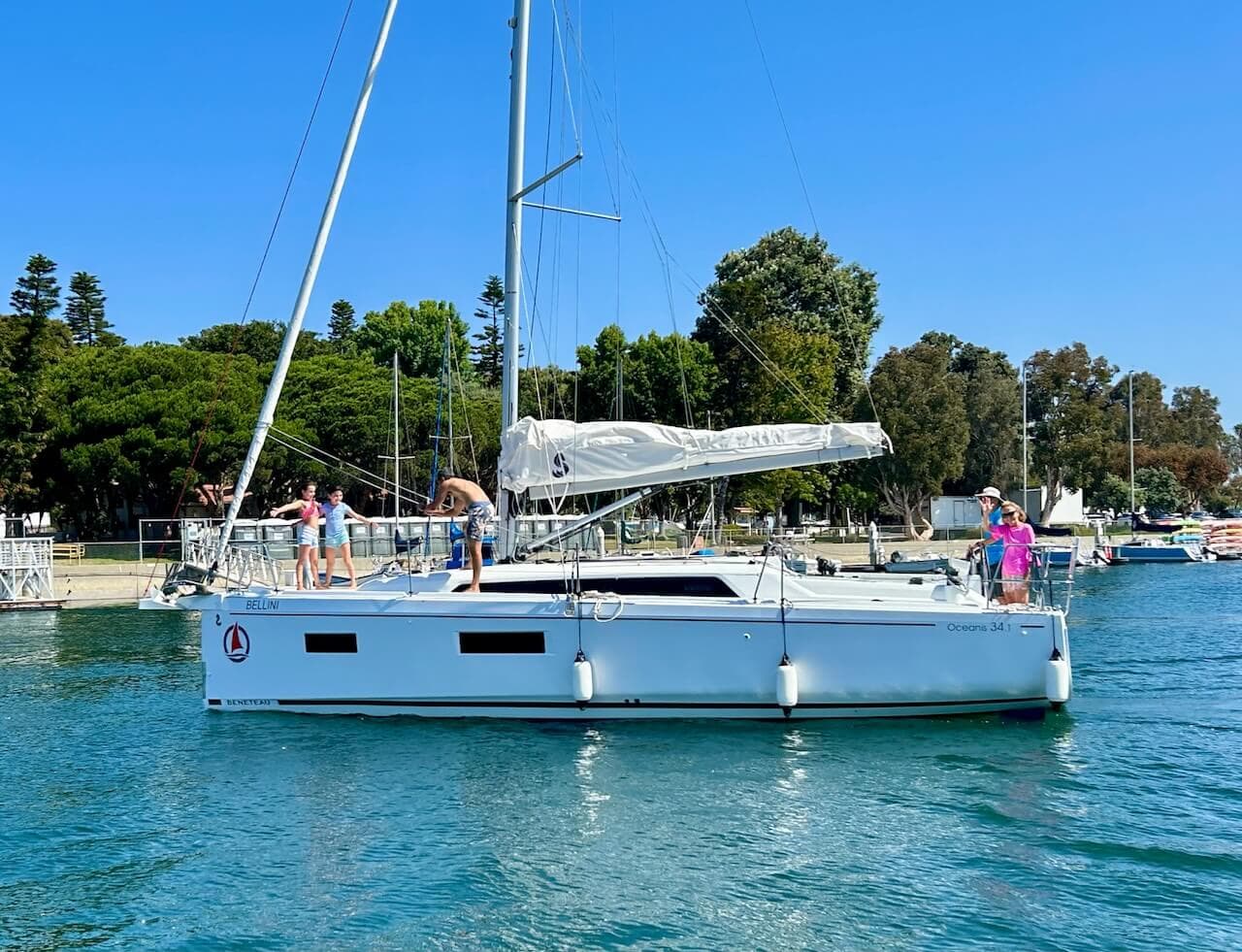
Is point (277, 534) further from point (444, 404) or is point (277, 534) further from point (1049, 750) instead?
point (1049, 750)

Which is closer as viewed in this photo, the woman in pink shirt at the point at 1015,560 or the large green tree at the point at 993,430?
the woman in pink shirt at the point at 1015,560

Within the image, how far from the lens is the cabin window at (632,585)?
43.7 ft

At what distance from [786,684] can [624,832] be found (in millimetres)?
3651

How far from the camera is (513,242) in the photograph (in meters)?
14.5

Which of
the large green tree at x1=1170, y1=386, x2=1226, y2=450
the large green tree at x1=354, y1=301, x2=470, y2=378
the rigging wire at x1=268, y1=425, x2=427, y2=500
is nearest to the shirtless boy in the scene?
the rigging wire at x1=268, y1=425, x2=427, y2=500

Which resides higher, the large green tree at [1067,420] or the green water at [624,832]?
the large green tree at [1067,420]

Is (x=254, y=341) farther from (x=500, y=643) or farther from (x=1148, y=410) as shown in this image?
(x=1148, y=410)

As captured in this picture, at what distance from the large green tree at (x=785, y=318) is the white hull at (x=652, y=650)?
3373cm

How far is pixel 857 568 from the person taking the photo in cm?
2202

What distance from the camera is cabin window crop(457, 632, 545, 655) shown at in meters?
13.0

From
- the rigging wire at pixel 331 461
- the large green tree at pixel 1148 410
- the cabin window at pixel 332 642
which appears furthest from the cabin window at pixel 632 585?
the large green tree at pixel 1148 410

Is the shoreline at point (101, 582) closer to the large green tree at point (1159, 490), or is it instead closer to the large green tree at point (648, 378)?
the large green tree at point (648, 378)

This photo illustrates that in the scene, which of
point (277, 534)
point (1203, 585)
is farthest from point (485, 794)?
point (1203, 585)

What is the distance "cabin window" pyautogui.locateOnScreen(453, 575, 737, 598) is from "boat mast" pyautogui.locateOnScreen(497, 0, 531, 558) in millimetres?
1153
